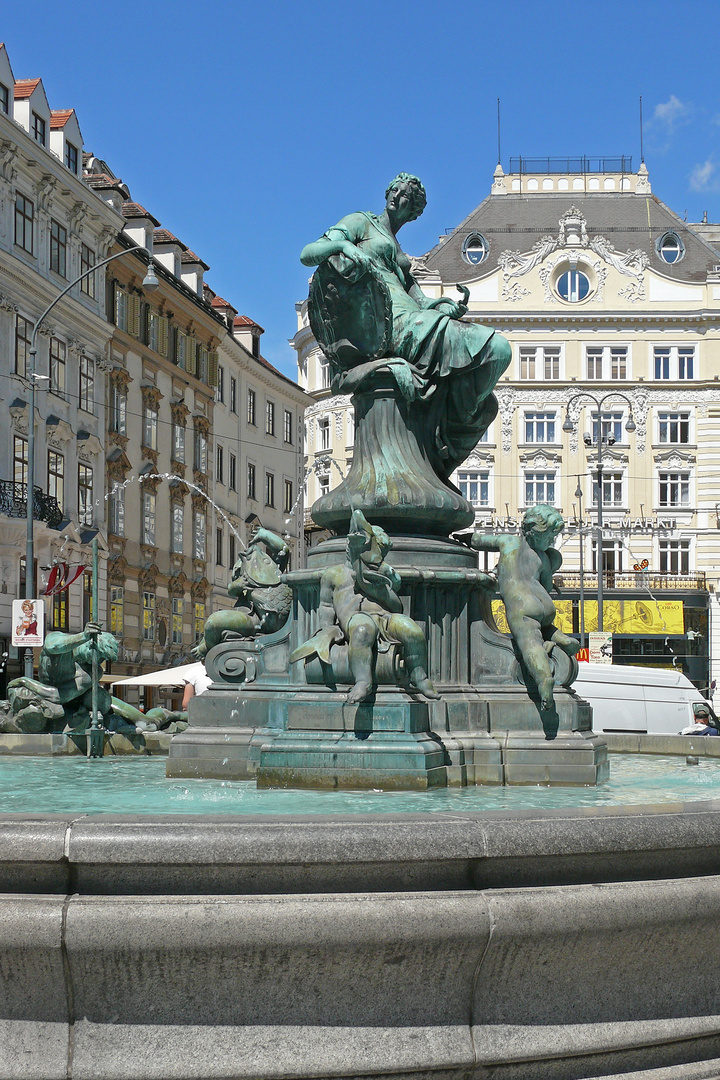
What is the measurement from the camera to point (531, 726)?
7.93 m

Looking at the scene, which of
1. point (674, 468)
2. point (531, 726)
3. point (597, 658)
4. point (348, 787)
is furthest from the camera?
point (674, 468)

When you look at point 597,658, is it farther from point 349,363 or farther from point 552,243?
point 349,363

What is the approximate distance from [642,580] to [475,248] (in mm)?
18694

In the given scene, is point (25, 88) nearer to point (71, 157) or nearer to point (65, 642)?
point (71, 157)

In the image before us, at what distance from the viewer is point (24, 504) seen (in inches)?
1346

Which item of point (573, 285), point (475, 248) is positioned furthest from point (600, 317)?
point (475, 248)

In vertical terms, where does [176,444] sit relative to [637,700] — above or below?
above

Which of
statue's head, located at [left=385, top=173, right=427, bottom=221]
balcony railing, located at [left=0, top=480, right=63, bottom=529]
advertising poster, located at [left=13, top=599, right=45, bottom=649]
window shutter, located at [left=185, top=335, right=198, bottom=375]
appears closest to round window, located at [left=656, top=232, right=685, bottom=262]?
window shutter, located at [left=185, top=335, right=198, bottom=375]

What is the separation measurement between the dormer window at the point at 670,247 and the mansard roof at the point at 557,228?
193 millimetres

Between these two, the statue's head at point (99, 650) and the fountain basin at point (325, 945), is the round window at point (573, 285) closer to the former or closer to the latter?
the statue's head at point (99, 650)

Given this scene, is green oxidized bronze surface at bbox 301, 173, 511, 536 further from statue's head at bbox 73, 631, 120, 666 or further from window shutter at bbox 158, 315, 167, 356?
window shutter at bbox 158, 315, 167, 356

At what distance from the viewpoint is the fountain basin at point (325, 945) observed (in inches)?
153

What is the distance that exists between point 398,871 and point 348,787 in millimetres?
2768

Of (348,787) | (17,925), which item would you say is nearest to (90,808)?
(348,787)
